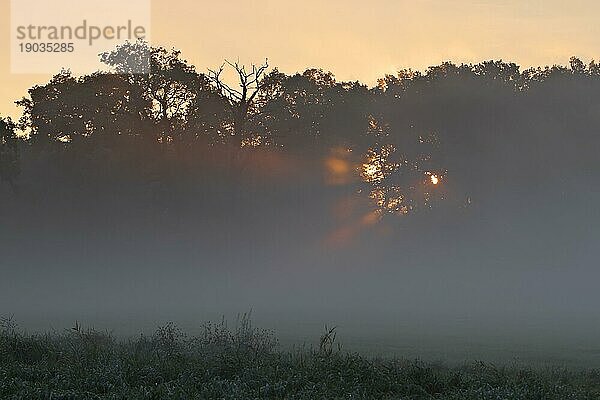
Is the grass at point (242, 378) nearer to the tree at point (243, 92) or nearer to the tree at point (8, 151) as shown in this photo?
the tree at point (8, 151)

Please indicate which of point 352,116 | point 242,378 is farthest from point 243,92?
point 242,378

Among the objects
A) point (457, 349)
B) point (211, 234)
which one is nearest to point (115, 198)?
point (211, 234)

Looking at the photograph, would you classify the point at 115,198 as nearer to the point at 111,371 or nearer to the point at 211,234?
the point at 211,234

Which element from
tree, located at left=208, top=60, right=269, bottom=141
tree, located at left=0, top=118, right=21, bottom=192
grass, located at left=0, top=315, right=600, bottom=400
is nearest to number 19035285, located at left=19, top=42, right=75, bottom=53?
tree, located at left=0, top=118, right=21, bottom=192

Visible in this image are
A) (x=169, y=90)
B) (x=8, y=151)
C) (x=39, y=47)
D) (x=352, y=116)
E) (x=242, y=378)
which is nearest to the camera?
(x=242, y=378)

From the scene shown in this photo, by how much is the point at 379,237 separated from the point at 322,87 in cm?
1597

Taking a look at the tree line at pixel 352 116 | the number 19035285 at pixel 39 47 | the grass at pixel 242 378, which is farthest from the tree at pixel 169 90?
the grass at pixel 242 378

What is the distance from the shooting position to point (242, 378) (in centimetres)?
1928

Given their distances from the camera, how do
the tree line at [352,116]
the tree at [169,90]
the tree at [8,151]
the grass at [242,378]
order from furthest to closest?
1. the tree at [169,90]
2. the tree line at [352,116]
3. the tree at [8,151]
4. the grass at [242,378]

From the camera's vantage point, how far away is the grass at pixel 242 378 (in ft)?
57.4

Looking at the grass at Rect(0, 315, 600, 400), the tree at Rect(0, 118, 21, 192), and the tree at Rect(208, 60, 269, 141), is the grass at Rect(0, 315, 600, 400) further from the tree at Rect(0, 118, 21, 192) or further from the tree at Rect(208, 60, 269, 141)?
the tree at Rect(208, 60, 269, 141)

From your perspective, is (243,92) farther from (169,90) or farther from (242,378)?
(242,378)

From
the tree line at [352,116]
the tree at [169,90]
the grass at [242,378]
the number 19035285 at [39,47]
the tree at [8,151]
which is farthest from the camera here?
the tree at [169,90]

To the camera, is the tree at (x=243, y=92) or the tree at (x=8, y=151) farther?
the tree at (x=243, y=92)
